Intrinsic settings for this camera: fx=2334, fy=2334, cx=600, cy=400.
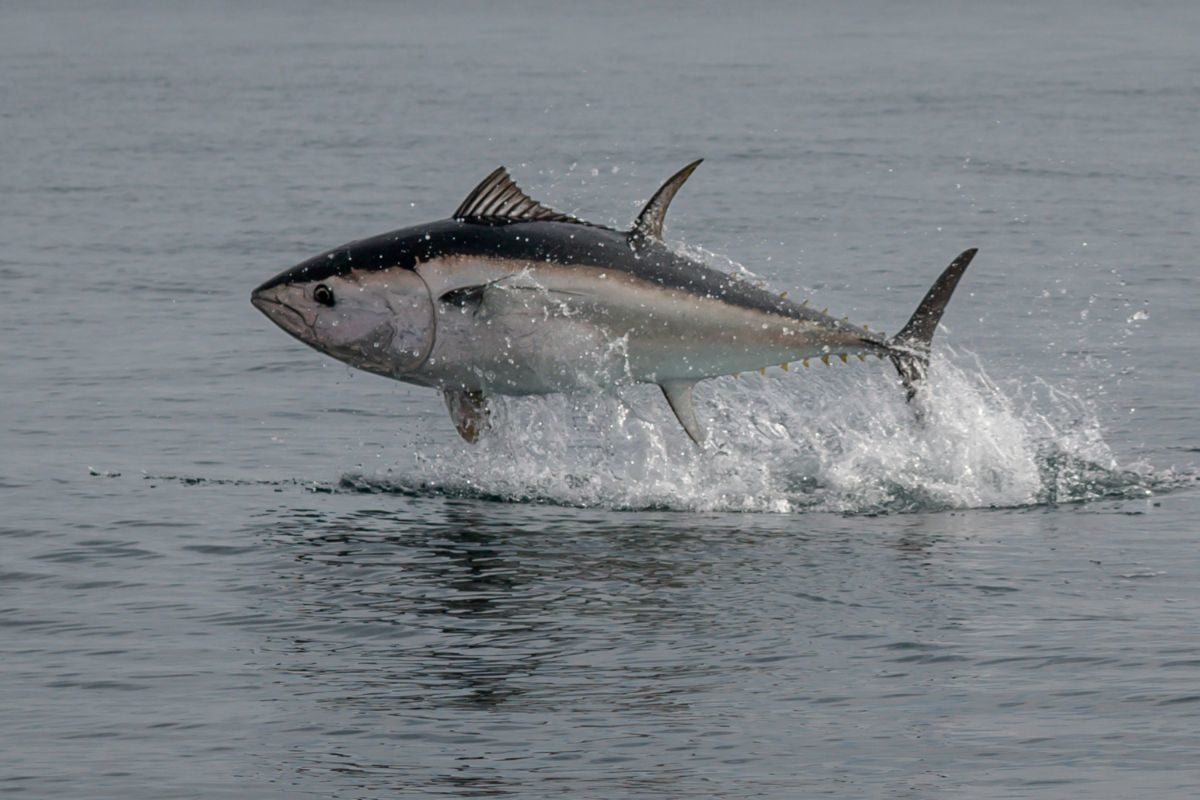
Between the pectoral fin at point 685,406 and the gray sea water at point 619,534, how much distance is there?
0.37 m

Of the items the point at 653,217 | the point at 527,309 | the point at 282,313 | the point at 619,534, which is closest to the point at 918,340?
the point at 653,217

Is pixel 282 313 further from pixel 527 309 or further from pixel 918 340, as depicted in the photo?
pixel 918 340

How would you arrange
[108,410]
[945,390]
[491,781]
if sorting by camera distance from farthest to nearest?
[108,410]
[945,390]
[491,781]

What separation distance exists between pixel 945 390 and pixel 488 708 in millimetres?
7081

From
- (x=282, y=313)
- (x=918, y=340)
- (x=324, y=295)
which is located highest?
(x=324, y=295)

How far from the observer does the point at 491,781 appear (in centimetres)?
897

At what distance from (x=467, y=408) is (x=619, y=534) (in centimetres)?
121

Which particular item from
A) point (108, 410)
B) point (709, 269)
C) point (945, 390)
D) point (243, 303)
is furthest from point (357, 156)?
point (709, 269)

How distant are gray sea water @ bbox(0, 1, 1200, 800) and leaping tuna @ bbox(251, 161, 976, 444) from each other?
0.69 metres

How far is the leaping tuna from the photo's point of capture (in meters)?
12.7

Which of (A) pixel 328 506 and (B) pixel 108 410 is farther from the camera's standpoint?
(B) pixel 108 410

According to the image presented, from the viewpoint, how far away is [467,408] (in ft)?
43.2

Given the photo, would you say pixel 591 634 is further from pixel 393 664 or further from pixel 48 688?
pixel 48 688

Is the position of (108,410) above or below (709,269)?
below
